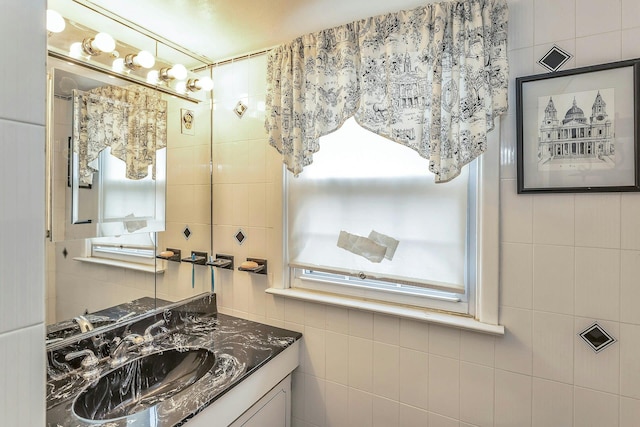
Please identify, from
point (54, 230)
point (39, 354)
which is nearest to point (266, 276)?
point (54, 230)

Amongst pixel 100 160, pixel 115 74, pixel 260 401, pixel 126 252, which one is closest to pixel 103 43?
pixel 115 74

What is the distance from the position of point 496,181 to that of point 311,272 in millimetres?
957

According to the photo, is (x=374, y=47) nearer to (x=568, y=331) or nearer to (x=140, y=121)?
(x=140, y=121)

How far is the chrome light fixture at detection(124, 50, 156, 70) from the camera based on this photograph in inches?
58.2

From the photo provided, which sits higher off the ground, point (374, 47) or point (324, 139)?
point (374, 47)

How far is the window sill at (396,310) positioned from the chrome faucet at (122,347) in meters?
0.63

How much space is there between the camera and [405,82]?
4.29 feet

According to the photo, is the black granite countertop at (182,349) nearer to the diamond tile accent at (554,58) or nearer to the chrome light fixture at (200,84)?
the chrome light fixture at (200,84)

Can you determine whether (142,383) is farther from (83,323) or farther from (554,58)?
(554,58)

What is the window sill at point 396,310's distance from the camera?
127 centimetres

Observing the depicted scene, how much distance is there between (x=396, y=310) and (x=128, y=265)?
1235 millimetres

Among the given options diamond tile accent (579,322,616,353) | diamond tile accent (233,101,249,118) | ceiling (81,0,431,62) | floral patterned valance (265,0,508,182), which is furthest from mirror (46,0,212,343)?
diamond tile accent (579,322,616,353)

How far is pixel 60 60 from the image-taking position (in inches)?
48.6

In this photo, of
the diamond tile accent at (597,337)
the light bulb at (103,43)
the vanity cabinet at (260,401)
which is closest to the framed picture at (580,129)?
the diamond tile accent at (597,337)
